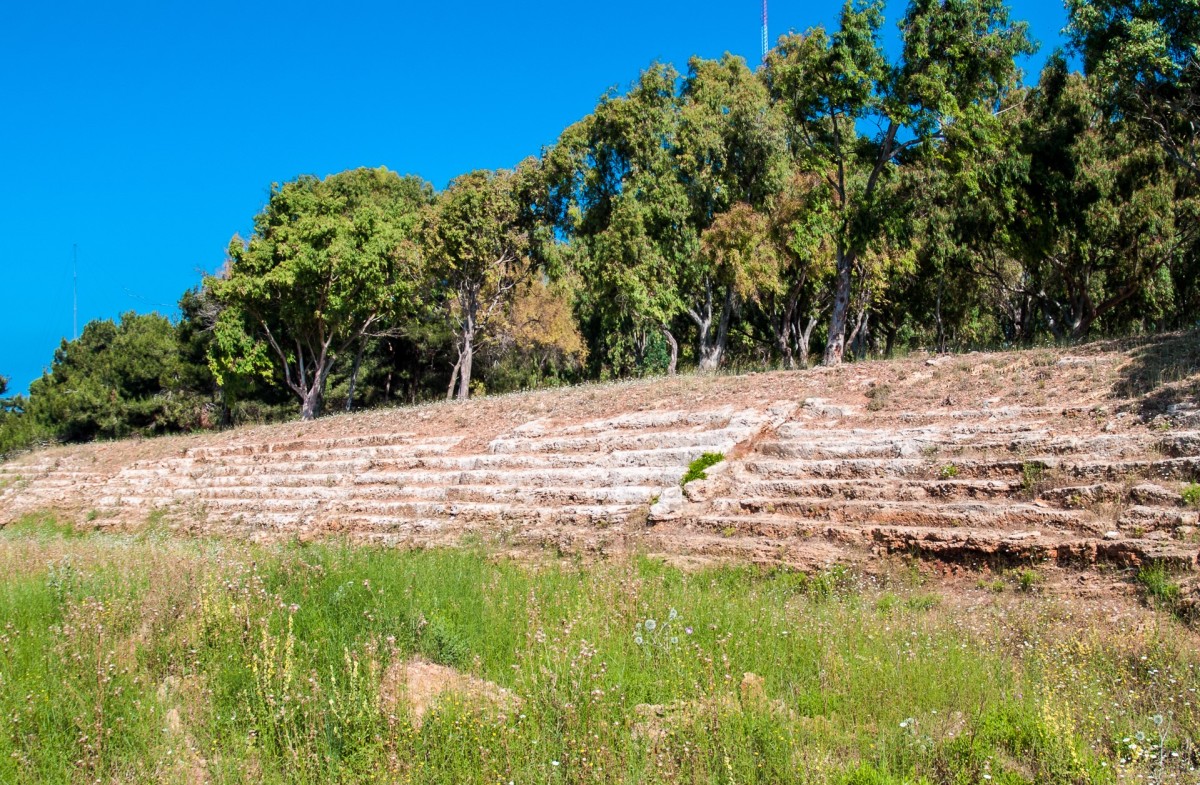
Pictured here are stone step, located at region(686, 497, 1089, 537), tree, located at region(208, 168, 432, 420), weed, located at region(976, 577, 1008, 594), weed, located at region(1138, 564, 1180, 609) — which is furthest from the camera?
tree, located at region(208, 168, 432, 420)

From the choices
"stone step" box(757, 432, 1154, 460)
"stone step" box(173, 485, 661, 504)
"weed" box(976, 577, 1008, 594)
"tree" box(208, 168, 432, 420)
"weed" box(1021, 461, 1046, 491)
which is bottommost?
"weed" box(976, 577, 1008, 594)

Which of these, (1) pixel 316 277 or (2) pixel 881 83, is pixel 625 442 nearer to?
(2) pixel 881 83

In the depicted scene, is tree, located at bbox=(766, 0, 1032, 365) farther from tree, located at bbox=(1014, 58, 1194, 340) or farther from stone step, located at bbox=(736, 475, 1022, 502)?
stone step, located at bbox=(736, 475, 1022, 502)

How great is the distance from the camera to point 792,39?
38719mm

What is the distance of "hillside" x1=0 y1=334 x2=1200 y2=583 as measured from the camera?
31.1ft

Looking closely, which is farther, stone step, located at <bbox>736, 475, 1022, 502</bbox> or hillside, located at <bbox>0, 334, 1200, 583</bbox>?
stone step, located at <bbox>736, 475, 1022, 502</bbox>

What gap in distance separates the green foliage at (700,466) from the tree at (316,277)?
20.5 m

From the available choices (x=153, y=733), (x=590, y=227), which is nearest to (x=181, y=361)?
(x=590, y=227)

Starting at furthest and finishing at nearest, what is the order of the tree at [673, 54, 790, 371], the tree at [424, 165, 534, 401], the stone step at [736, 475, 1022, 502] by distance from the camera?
the tree at [424, 165, 534, 401] → the tree at [673, 54, 790, 371] → the stone step at [736, 475, 1022, 502]

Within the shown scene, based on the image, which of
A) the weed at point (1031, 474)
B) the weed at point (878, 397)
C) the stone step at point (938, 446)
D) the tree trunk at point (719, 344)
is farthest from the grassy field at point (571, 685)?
the tree trunk at point (719, 344)

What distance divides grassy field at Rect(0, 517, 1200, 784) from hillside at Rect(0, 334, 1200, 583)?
5.44 feet

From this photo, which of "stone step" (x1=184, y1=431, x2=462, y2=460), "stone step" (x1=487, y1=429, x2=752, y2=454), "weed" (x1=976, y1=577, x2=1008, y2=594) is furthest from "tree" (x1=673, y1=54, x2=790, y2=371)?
"weed" (x1=976, y1=577, x2=1008, y2=594)

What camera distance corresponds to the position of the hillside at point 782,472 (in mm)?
9492

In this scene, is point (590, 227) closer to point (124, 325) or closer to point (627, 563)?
point (627, 563)
